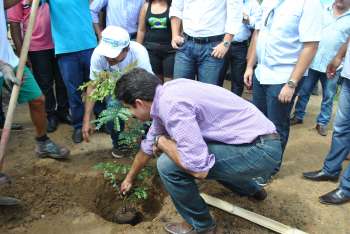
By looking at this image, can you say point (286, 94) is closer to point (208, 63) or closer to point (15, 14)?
point (208, 63)

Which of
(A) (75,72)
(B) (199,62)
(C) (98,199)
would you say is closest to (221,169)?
(C) (98,199)

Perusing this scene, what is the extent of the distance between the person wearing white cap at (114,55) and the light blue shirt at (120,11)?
1.12 meters

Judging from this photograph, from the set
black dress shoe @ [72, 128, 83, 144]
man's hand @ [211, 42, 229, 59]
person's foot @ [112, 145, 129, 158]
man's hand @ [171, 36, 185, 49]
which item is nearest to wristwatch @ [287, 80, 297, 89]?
man's hand @ [211, 42, 229, 59]

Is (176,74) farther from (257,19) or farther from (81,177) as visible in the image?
(81,177)

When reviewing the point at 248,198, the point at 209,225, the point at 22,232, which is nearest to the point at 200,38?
the point at 248,198

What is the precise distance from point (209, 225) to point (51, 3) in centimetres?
261

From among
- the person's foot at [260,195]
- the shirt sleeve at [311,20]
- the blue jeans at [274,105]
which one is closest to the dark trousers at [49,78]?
the blue jeans at [274,105]

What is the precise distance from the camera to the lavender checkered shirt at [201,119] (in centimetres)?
221

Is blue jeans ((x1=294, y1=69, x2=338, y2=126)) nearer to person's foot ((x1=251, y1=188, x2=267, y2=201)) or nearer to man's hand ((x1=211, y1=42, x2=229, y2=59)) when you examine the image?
man's hand ((x1=211, y1=42, x2=229, y2=59))

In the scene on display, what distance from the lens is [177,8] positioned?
3.83 meters

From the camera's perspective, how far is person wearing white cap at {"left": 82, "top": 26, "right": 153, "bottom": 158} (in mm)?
3086

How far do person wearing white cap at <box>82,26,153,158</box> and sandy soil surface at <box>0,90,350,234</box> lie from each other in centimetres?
53

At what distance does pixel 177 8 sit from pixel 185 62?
57 cm

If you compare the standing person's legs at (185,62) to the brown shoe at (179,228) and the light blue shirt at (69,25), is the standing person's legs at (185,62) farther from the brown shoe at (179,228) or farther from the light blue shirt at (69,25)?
the brown shoe at (179,228)
